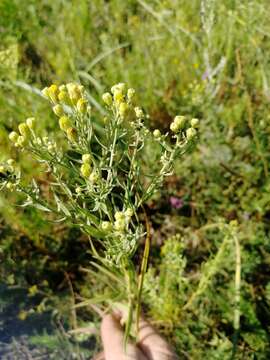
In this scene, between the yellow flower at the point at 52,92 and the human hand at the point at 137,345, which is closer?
the yellow flower at the point at 52,92

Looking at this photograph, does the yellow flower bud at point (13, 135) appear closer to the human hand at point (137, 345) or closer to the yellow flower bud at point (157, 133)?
the yellow flower bud at point (157, 133)

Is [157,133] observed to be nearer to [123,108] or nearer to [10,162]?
[123,108]

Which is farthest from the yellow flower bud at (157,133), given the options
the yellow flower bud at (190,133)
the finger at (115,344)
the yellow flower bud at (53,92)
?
the finger at (115,344)

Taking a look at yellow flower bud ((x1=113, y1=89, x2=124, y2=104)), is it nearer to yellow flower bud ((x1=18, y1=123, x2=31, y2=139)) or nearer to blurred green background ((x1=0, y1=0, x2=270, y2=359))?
yellow flower bud ((x1=18, y1=123, x2=31, y2=139))

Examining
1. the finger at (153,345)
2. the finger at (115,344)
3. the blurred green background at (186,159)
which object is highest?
the blurred green background at (186,159)

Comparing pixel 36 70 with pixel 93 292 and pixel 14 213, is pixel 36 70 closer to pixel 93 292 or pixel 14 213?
pixel 14 213

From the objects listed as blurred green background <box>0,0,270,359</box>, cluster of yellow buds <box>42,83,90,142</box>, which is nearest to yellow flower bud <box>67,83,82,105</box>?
cluster of yellow buds <box>42,83,90,142</box>

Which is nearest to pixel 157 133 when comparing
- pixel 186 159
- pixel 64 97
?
pixel 64 97
